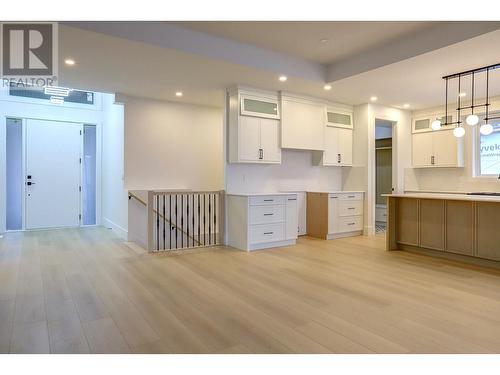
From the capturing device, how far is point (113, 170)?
688 centimetres

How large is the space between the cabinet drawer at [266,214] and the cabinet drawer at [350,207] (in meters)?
1.50

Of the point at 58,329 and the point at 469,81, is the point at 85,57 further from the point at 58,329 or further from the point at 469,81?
the point at 469,81

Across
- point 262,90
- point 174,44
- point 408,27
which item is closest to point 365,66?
point 408,27

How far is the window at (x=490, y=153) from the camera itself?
20.7 feet

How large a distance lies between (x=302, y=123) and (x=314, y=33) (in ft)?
7.15

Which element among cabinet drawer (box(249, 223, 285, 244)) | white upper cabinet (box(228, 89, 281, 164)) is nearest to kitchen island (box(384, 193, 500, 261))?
cabinet drawer (box(249, 223, 285, 244))

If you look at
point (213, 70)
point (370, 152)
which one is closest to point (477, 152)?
point (370, 152)

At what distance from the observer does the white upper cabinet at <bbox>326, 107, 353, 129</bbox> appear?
6.54 meters

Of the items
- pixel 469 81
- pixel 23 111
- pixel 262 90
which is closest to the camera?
pixel 469 81

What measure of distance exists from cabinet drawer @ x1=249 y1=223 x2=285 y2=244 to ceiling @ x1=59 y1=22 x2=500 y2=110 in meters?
2.33

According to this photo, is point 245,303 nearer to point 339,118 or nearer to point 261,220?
point 261,220

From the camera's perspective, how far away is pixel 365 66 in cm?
471

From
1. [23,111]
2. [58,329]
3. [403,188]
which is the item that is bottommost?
[58,329]

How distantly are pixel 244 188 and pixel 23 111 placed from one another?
519 cm
